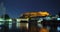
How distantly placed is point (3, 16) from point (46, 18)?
1572 millimetres

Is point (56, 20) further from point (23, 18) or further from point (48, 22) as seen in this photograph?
point (23, 18)

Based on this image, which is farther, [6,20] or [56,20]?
[56,20]

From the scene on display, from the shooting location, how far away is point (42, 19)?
6949mm

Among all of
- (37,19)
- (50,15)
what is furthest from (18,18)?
(50,15)

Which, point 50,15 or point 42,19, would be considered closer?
point 42,19

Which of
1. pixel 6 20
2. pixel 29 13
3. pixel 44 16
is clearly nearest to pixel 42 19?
pixel 44 16

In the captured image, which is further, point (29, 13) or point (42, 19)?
point (29, 13)

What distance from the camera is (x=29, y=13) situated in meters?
7.41

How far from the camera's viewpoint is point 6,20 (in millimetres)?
6820

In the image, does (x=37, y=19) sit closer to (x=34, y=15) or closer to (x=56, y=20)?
(x=34, y=15)

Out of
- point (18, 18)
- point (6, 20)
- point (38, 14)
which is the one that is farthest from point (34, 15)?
point (6, 20)

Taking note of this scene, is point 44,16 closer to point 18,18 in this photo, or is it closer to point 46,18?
point 46,18

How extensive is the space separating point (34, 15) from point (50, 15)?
2.31 ft

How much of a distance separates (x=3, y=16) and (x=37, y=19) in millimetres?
1268
